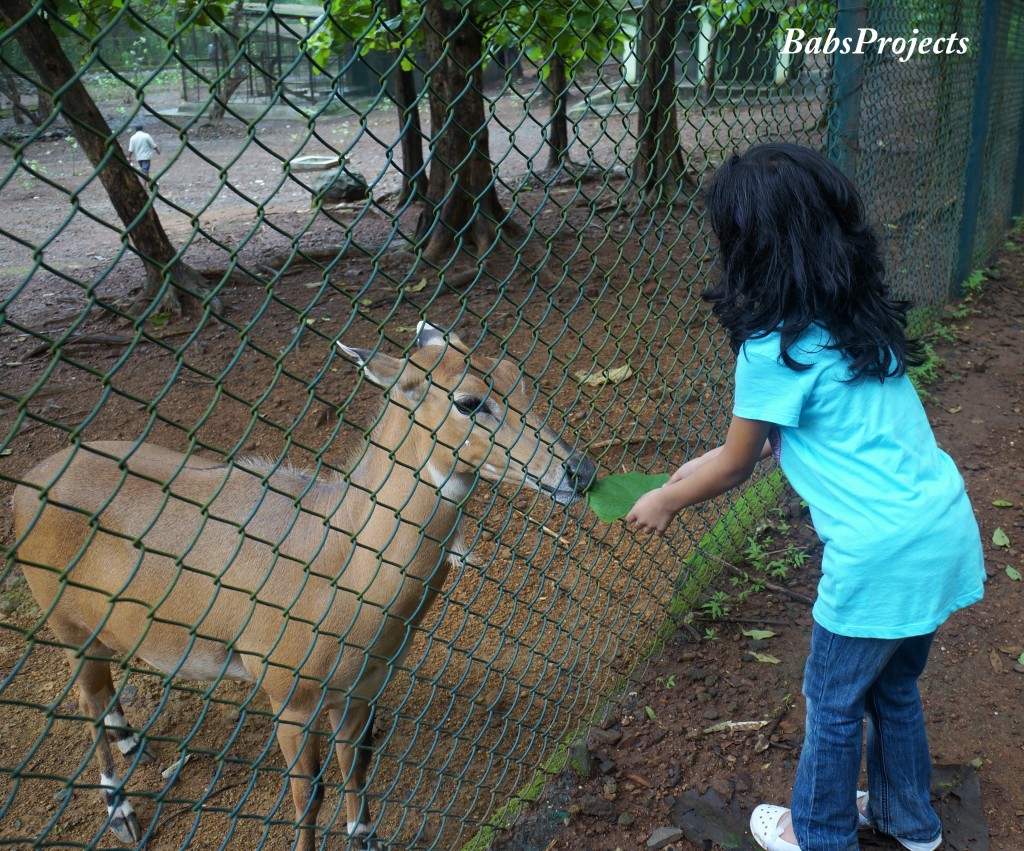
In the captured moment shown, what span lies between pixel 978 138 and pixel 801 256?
20.0 ft

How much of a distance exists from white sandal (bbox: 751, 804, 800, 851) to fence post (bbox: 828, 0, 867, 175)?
10.1 feet

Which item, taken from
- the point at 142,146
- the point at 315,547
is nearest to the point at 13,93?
the point at 142,146

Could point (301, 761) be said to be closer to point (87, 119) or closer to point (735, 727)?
point (735, 727)

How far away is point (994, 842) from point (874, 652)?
3.18 feet

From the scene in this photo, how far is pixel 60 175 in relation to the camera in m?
18.4

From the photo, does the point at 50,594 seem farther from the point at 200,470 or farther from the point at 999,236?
the point at 999,236

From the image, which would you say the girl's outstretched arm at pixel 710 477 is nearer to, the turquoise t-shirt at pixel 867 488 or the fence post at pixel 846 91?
the turquoise t-shirt at pixel 867 488

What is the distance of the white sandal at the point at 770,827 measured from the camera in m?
2.56

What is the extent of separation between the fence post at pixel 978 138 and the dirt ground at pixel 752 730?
12.3ft

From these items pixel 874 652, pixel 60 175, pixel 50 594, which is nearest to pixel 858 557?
pixel 874 652

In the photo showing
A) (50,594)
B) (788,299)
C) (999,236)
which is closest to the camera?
(788,299)

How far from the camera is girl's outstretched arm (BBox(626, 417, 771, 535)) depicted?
6.88ft

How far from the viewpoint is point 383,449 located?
2.32 metres

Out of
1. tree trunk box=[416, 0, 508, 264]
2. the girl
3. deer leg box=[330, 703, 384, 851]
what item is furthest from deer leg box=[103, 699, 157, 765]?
tree trunk box=[416, 0, 508, 264]
